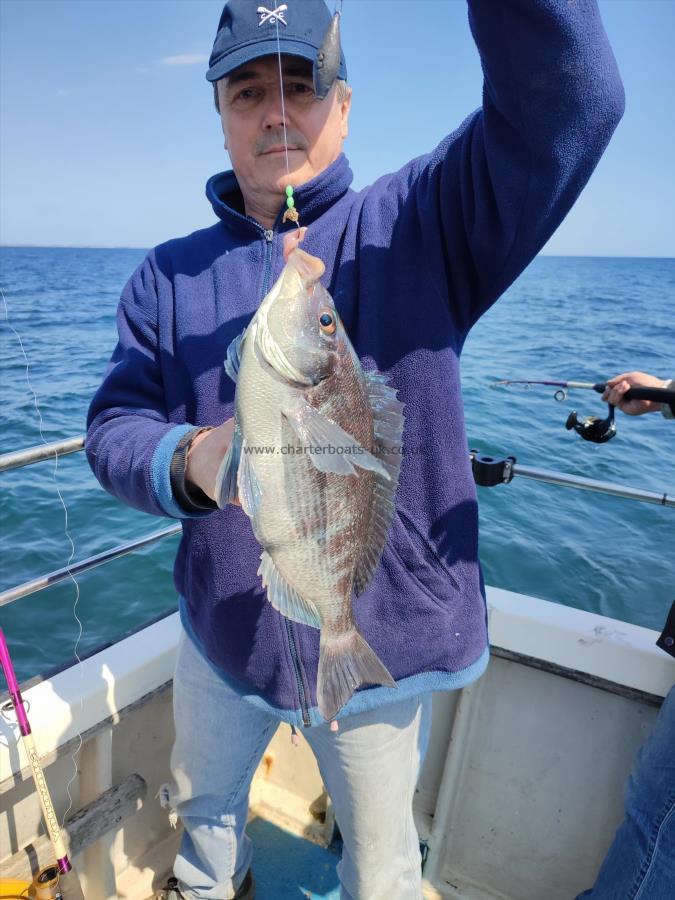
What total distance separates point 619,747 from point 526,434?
10058 mm

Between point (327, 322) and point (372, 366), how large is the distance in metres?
0.30

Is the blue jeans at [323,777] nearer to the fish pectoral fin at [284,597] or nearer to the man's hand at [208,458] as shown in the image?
the fish pectoral fin at [284,597]

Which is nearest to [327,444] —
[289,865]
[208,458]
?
[208,458]

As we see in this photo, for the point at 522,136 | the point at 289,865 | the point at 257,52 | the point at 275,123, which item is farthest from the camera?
the point at 289,865

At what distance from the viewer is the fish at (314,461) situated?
157 centimetres

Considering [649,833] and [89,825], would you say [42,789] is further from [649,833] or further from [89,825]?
[649,833]

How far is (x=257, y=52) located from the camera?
176 cm

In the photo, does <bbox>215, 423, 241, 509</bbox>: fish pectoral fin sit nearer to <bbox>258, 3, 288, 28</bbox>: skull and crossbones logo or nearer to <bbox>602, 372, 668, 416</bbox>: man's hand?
<bbox>258, 3, 288, 28</bbox>: skull and crossbones logo

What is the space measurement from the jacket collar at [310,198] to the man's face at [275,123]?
5cm

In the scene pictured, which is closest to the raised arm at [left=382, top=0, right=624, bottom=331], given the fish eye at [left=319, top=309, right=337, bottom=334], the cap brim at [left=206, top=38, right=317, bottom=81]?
the fish eye at [left=319, top=309, right=337, bottom=334]

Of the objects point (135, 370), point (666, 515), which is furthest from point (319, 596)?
point (666, 515)

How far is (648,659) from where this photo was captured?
8.53 ft

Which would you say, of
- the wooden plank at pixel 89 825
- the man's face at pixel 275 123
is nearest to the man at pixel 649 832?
the wooden plank at pixel 89 825

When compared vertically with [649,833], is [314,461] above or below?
above
